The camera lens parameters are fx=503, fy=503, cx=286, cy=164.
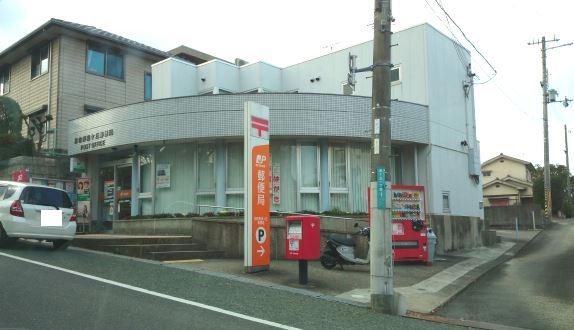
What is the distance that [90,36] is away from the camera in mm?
23328

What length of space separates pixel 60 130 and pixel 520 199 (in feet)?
159

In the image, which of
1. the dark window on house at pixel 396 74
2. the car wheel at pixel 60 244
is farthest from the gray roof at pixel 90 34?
the car wheel at pixel 60 244

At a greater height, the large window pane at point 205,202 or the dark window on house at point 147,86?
the dark window on house at point 147,86

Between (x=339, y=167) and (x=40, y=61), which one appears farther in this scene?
(x=40, y=61)

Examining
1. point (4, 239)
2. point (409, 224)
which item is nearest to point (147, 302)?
point (4, 239)

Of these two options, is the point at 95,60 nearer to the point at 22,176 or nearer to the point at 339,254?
the point at 22,176

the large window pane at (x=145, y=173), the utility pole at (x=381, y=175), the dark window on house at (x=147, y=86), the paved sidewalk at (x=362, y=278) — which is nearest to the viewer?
the utility pole at (x=381, y=175)

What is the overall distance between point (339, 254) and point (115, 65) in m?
17.9

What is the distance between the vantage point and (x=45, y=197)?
1189 cm

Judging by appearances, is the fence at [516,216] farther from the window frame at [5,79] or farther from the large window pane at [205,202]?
the window frame at [5,79]

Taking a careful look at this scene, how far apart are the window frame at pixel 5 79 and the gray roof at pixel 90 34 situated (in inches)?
58.4

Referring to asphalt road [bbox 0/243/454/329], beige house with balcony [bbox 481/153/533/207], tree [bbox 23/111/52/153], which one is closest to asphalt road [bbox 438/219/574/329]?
asphalt road [bbox 0/243/454/329]

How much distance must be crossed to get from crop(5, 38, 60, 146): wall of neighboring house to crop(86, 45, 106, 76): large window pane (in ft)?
4.79

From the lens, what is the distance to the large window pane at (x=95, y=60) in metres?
23.9
